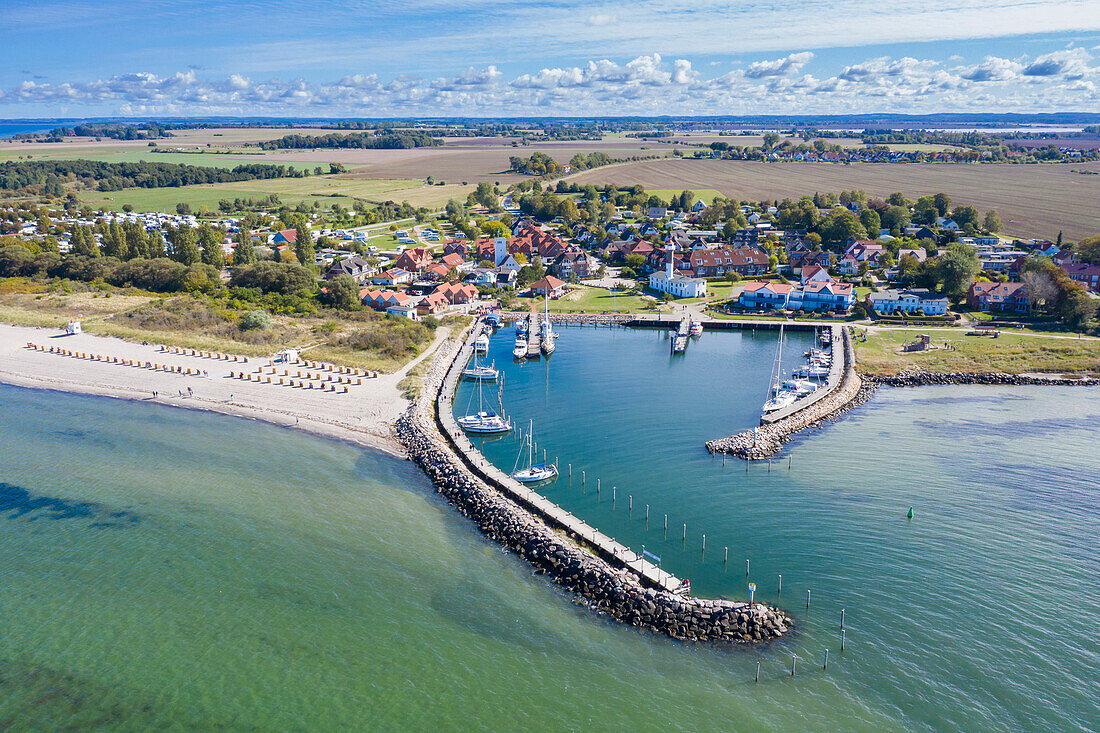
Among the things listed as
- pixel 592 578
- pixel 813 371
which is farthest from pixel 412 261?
pixel 592 578

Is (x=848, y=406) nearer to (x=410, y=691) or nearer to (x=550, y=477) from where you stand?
(x=550, y=477)

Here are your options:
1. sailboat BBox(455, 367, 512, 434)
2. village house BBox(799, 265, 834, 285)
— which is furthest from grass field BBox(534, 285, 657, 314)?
sailboat BBox(455, 367, 512, 434)

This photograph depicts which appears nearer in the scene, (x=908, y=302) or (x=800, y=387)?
(x=800, y=387)

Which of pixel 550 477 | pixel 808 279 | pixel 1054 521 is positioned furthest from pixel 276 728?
pixel 808 279

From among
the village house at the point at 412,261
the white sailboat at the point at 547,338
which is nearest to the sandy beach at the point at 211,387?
the white sailboat at the point at 547,338

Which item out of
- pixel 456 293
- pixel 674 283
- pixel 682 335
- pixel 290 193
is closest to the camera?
pixel 682 335

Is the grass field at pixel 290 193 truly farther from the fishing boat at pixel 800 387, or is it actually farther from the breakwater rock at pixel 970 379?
the breakwater rock at pixel 970 379

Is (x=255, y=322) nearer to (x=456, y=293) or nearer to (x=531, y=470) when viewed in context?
(x=456, y=293)
